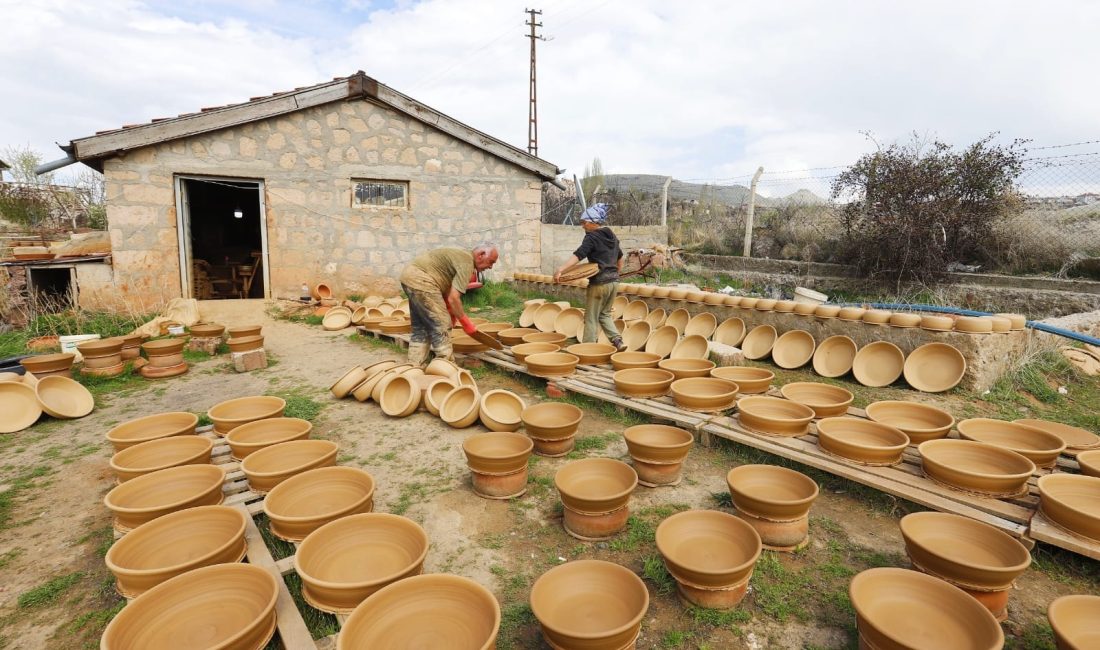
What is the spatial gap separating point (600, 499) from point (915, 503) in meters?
1.79

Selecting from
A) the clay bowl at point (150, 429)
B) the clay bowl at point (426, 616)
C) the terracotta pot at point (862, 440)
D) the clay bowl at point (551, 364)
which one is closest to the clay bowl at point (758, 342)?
the clay bowl at point (551, 364)

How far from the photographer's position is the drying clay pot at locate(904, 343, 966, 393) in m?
4.51

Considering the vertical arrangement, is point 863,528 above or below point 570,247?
below

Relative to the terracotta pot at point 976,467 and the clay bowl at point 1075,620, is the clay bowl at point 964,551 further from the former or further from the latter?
the terracotta pot at point 976,467

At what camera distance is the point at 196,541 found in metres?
2.38

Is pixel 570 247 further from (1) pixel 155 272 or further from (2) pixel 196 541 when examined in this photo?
(2) pixel 196 541

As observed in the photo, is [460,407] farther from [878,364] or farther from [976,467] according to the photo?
[878,364]

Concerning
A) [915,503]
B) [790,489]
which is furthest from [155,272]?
[915,503]

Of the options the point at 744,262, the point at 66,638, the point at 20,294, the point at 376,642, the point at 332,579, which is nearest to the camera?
the point at 376,642

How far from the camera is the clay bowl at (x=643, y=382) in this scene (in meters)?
4.14

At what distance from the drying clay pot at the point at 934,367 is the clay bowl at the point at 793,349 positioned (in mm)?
890

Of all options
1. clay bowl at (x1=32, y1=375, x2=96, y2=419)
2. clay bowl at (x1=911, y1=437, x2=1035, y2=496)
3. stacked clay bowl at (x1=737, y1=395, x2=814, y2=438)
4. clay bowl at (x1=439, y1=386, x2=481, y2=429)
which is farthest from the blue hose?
clay bowl at (x1=32, y1=375, x2=96, y2=419)

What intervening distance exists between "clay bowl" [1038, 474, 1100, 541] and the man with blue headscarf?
11.6 ft

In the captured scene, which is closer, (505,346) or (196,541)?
(196,541)
